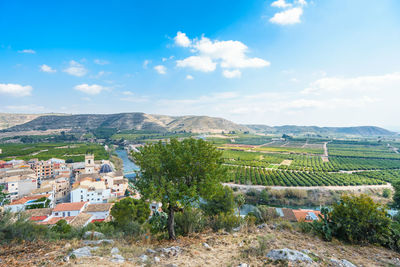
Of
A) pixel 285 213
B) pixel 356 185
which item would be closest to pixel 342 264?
pixel 285 213

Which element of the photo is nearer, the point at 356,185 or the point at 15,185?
the point at 15,185

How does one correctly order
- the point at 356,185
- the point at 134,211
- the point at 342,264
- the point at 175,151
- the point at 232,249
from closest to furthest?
1. the point at 342,264
2. the point at 232,249
3. the point at 175,151
4. the point at 134,211
5. the point at 356,185

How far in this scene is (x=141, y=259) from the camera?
21.4 ft

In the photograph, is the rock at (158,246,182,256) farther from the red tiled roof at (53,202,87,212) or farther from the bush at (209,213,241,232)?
the red tiled roof at (53,202,87,212)

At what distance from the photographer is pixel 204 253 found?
7367mm

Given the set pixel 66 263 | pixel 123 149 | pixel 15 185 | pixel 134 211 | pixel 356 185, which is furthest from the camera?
pixel 123 149

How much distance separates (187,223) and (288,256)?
5139 millimetres

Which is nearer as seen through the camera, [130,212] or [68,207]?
[130,212]

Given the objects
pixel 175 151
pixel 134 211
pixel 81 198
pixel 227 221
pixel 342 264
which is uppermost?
pixel 175 151

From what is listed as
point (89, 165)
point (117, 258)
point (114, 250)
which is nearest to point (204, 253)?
point (117, 258)

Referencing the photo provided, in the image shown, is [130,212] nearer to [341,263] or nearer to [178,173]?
[178,173]

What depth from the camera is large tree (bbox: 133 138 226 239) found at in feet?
28.8

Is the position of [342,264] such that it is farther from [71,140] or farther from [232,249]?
[71,140]

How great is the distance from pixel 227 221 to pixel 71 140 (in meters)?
157
